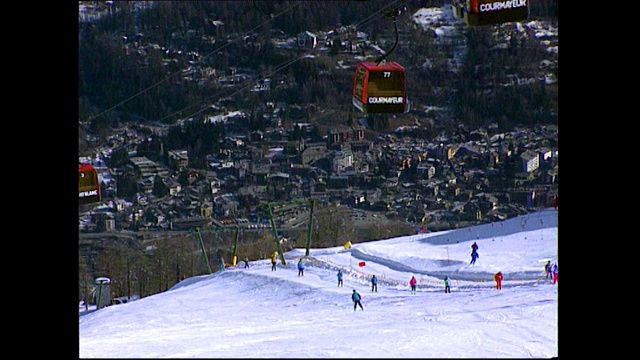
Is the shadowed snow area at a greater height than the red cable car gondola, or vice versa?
the red cable car gondola

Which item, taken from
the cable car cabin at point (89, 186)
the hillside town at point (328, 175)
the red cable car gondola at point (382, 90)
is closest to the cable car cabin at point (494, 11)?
the red cable car gondola at point (382, 90)

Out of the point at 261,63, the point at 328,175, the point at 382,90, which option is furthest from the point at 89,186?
the point at 261,63

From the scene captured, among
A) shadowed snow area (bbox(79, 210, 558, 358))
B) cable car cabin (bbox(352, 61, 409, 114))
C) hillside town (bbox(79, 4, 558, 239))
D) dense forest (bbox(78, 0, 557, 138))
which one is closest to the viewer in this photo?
cable car cabin (bbox(352, 61, 409, 114))

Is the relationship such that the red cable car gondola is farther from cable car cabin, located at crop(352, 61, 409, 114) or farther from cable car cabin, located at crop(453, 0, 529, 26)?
cable car cabin, located at crop(453, 0, 529, 26)

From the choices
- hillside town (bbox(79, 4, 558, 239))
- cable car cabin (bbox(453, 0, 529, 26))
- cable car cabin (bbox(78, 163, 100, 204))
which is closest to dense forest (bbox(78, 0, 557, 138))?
hillside town (bbox(79, 4, 558, 239))

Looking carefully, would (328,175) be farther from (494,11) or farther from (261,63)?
(494,11)
